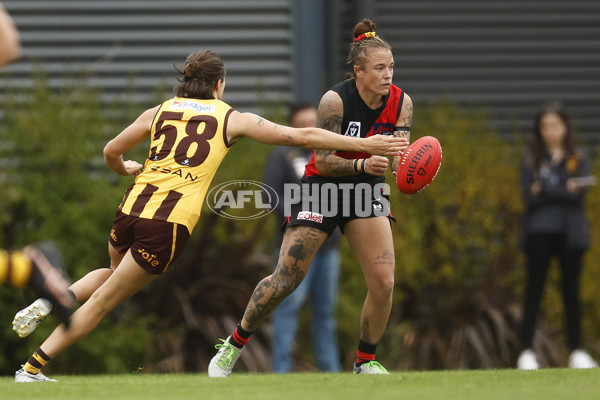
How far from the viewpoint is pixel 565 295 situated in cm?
838

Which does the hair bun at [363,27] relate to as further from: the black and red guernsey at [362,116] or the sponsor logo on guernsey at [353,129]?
the sponsor logo on guernsey at [353,129]

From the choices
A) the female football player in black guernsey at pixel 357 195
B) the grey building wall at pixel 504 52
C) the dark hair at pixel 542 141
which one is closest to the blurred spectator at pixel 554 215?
the dark hair at pixel 542 141

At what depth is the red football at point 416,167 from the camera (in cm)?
589

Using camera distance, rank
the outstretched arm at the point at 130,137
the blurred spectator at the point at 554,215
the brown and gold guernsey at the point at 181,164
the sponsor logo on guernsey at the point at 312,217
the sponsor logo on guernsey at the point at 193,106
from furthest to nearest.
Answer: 1. the blurred spectator at the point at 554,215
2. the sponsor logo on guernsey at the point at 312,217
3. the outstretched arm at the point at 130,137
4. the sponsor logo on guernsey at the point at 193,106
5. the brown and gold guernsey at the point at 181,164

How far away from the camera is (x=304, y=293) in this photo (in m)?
8.17

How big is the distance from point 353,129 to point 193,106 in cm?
104

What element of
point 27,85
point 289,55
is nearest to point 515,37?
point 289,55

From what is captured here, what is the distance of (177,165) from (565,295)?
164 inches

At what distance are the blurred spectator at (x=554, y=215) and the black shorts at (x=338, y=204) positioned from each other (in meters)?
2.73

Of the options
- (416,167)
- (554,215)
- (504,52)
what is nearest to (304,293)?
(554,215)

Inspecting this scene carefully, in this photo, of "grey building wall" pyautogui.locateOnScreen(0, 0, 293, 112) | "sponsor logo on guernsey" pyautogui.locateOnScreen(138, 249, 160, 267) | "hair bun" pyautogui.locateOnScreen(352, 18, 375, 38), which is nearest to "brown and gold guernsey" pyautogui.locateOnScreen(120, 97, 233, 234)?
"sponsor logo on guernsey" pyautogui.locateOnScreen(138, 249, 160, 267)

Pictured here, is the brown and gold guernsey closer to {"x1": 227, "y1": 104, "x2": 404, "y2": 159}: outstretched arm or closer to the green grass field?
{"x1": 227, "y1": 104, "x2": 404, "y2": 159}: outstretched arm

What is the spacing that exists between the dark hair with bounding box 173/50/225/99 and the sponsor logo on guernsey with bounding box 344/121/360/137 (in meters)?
0.88

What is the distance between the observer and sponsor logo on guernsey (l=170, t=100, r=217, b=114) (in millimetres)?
5891
